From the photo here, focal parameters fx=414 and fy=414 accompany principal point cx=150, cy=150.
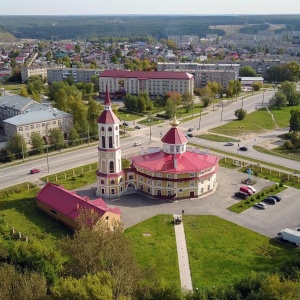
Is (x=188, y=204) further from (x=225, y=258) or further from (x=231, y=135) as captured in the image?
(x=231, y=135)

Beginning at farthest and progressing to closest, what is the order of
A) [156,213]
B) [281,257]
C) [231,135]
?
[231,135] → [156,213] → [281,257]

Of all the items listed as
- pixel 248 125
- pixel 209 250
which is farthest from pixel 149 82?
pixel 209 250

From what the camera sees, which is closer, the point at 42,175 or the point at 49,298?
the point at 49,298

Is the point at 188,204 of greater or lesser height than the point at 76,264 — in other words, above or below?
below

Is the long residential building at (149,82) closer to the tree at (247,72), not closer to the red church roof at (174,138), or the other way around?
the tree at (247,72)

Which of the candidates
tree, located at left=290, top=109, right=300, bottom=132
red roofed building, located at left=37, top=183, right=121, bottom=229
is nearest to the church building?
red roofed building, located at left=37, top=183, right=121, bottom=229

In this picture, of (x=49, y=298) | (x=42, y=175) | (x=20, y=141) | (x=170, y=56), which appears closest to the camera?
(x=49, y=298)

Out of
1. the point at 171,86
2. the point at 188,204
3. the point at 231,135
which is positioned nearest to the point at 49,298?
the point at 188,204
